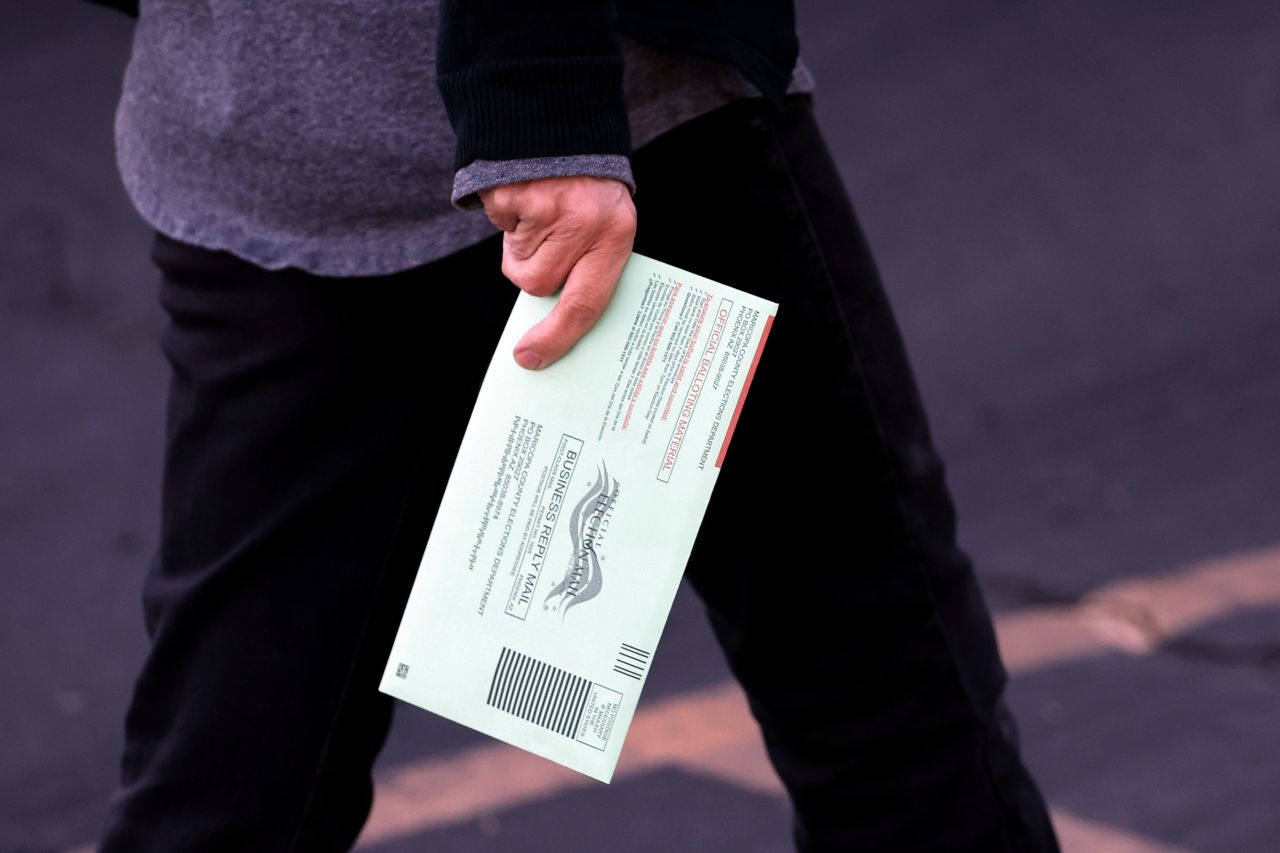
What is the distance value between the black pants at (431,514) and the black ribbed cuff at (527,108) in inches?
6.8

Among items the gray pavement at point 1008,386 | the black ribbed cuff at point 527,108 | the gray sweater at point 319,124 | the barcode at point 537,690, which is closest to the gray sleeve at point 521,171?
the black ribbed cuff at point 527,108

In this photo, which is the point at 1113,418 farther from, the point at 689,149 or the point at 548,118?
the point at 548,118

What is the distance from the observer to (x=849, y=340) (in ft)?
3.86

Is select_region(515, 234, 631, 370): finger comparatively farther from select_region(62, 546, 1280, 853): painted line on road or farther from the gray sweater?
select_region(62, 546, 1280, 853): painted line on road

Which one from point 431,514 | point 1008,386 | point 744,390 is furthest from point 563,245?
point 1008,386

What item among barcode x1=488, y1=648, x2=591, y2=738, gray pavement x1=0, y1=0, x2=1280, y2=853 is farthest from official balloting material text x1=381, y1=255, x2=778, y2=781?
gray pavement x1=0, y1=0, x2=1280, y2=853

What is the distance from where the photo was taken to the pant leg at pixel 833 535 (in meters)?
1.14

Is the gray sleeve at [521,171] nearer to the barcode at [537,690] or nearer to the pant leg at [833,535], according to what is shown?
the pant leg at [833,535]

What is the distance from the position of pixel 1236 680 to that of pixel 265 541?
1602mm

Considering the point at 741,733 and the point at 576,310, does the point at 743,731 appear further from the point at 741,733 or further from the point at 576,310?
the point at 576,310

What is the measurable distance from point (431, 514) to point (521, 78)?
0.37 meters

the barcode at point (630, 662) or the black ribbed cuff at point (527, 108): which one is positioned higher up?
the black ribbed cuff at point (527, 108)

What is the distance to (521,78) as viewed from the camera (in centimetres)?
95

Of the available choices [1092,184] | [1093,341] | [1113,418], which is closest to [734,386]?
[1113,418]
